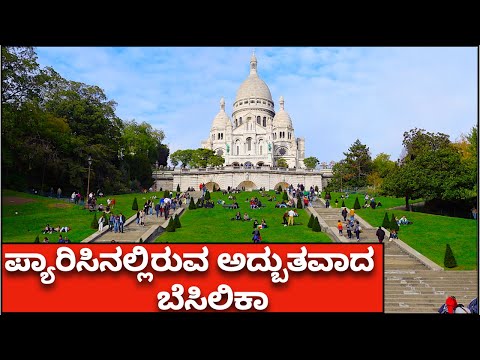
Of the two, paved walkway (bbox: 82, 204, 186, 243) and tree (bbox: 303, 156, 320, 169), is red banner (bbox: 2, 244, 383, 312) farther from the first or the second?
tree (bbox: 303, 156, 320, 169)

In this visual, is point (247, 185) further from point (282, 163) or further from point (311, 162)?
point (311, 162)

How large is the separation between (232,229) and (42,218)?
38.5 ft

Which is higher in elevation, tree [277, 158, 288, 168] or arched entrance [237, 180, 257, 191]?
tree [277, 158, 288, 168]

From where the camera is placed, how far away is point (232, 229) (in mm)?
25969

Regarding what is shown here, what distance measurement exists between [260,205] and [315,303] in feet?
76.7

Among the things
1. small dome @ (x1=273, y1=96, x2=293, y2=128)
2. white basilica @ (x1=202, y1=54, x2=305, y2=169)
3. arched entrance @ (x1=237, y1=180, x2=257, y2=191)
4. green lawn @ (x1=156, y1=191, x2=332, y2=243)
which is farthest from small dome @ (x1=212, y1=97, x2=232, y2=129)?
green lawn @ (x1=156, y1=191, x2=332, y2=243)

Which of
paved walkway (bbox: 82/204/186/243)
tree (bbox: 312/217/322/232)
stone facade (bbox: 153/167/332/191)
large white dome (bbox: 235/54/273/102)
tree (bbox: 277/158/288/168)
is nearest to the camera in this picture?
Answer: paved walkway (bbox: 82/204/186/243)

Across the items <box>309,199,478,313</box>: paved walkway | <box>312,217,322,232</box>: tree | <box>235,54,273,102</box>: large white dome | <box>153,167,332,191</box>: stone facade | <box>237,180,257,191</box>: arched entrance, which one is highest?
<box>235,54,273,102</box>: large white dome

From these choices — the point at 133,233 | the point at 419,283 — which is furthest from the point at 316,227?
the point at 133,233

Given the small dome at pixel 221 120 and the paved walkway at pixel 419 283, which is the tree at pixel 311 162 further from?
the paved walkway at pixel 419 283

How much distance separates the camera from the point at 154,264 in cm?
1195

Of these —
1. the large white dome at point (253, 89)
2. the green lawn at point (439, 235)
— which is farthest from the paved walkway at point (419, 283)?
the large white dome at point (253, 89)

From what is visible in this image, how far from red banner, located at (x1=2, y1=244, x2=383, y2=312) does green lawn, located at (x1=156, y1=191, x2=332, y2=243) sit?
1057 centimetres

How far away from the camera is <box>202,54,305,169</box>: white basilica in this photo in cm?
10500
